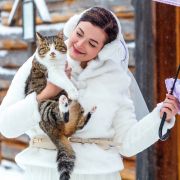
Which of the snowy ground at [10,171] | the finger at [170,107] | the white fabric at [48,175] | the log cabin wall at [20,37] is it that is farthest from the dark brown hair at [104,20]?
the snowy ground at [10,171]

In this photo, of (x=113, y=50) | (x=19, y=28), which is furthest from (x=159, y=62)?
(x=19, y=28)

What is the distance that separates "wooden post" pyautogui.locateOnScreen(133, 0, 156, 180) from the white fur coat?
169 cm

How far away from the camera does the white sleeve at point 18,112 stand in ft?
8.43

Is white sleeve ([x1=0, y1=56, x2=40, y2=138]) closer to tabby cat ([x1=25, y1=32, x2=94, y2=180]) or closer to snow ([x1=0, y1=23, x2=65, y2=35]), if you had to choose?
tabby cat ([x1=25, y1=32, x2=94, y2=180])

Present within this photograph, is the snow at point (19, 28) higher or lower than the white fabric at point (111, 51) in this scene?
lower

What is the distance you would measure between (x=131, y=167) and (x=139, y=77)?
0.86m

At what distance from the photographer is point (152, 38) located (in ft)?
14.7

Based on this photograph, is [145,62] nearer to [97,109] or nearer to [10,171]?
[97,109]

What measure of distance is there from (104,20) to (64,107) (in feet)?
1.50

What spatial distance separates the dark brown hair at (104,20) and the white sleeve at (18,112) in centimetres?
40

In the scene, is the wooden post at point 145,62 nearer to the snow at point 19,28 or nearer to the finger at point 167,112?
the snow at point 19,28

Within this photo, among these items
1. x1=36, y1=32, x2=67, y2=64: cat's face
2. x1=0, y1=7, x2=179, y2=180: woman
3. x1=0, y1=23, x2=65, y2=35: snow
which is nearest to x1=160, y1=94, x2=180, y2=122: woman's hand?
x1=0, y1=7, x2=179, y2=180: woman

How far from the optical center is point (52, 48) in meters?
2.60

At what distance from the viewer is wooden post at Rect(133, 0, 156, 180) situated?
14.8 ft
